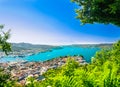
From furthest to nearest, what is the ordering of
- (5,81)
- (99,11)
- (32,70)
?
(32,70) < (99,11) < (5,81)

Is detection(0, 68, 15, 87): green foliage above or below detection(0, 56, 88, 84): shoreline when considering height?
above

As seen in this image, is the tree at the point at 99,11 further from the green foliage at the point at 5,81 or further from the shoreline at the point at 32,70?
the green foliage at the point at 5,81

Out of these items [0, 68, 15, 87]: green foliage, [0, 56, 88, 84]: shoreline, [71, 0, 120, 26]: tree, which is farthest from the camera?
[0, 56, 88, 84]: shoreline

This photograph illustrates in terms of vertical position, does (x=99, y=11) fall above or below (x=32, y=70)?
above

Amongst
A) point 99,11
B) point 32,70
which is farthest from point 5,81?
point 32,70

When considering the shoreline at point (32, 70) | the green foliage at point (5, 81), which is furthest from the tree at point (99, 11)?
the green foliage at point (5, 81)

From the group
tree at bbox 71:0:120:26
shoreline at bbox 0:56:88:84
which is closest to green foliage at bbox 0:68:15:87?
tree at bbox 71:0:120:26

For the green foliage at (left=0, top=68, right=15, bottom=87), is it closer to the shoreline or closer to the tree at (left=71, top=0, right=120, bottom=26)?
the tree at (left=71, top=0, right=120, bottom=26)

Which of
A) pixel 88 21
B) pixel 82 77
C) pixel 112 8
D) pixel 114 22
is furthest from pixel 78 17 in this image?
pixel 82 77

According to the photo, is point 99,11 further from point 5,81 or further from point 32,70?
point 32,70
